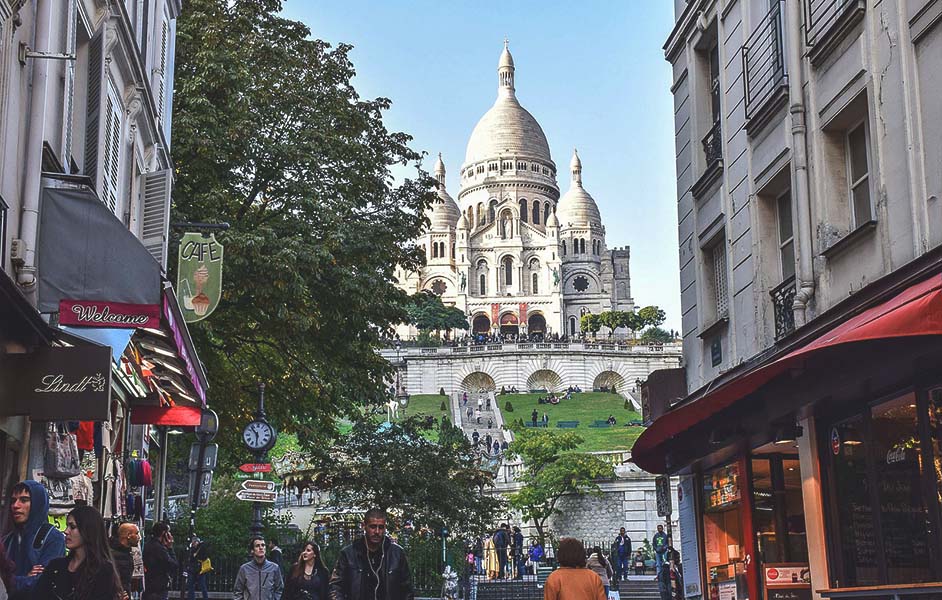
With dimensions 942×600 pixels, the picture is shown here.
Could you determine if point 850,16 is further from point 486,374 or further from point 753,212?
point 486,374

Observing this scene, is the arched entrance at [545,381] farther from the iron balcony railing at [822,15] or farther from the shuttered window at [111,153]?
the iron balcony railing at [822,15]

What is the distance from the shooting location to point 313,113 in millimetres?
24031

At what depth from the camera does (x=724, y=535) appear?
15.9 m

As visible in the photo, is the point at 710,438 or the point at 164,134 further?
the point at 164,134

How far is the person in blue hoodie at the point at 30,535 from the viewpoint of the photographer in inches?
300

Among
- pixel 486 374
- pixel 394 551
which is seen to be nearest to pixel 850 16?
pixel 394 551

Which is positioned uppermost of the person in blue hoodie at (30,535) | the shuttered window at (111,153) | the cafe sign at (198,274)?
the shuttered window at (111,153)

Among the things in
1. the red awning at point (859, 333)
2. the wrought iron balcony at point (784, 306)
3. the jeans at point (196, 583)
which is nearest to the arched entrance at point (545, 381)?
the jeans at point (196, 583)

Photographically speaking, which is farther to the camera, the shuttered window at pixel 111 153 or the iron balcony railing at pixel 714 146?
the iron balcony railing at pixel 714 146

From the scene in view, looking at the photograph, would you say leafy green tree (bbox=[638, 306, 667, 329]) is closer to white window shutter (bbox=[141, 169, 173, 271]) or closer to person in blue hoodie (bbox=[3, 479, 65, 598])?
white window shutter (bbox=[141, 169, 173, 271])

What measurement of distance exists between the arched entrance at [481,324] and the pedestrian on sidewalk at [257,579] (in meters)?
125

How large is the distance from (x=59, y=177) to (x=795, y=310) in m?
7.04

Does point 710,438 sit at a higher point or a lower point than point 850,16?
lower

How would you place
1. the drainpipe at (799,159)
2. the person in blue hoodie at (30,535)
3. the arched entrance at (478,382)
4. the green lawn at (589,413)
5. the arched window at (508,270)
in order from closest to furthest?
the person in blue hoodie at (30,535)
the drainpipe at (799,159)
the green lawn at (589,413)
the arched entrance at (478,382)
the arched window at (508,270)
